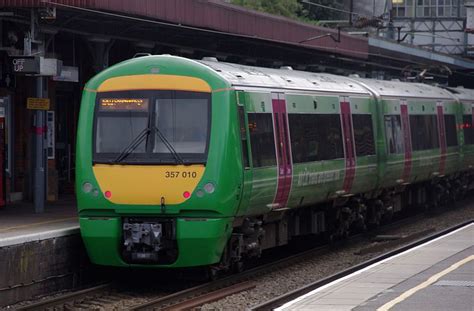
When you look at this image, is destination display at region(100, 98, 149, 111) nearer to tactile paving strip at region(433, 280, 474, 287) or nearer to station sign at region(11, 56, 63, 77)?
station sign at region(11, 56, 63, 77)

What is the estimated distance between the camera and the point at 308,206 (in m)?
18.4

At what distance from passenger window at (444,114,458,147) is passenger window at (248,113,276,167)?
12198 mm

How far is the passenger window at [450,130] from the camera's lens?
27.0 metres

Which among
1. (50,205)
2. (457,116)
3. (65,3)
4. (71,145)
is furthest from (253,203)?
(457,116)

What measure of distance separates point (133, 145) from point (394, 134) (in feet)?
31.0

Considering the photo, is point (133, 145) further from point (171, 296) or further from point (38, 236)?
point (171, 296)

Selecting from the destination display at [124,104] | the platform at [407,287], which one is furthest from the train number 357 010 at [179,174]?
the platform at [407,287]

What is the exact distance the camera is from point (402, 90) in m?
24.1

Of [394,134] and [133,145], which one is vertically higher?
[394,134]

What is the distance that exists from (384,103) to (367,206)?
2.20 m

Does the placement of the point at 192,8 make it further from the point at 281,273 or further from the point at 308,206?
the point at 281,273

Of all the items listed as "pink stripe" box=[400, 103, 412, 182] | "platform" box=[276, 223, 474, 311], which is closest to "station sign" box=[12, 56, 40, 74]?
"platform" box=[276, 223, 474, 311]

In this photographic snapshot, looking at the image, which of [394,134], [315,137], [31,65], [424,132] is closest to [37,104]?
[31,65]

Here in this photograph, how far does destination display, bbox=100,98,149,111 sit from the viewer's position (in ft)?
47.3
